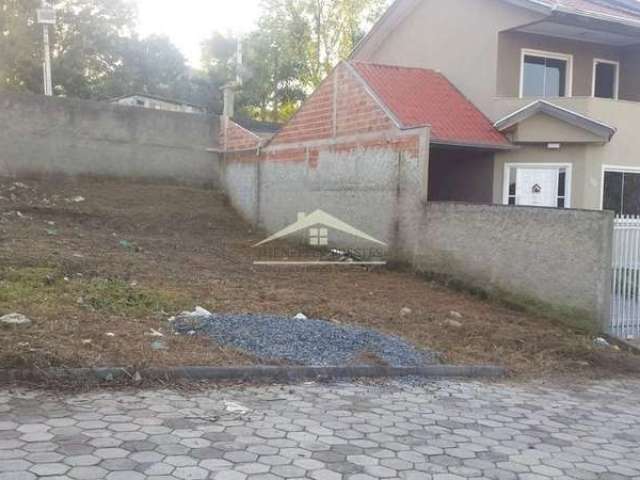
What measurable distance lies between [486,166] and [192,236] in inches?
267

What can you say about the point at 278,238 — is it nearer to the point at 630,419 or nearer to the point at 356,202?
the point at 356,202

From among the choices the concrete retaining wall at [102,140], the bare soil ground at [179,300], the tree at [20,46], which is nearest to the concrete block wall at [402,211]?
the bare soil ground at [179,300]

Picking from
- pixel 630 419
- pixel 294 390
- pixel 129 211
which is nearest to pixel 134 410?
pixel 294 390

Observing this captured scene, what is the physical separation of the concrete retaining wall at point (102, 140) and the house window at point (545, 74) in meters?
8.71

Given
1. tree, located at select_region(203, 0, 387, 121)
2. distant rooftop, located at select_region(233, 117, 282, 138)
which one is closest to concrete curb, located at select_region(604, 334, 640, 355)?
distant rooftop, located at select_region(233, 117, 282, 138)

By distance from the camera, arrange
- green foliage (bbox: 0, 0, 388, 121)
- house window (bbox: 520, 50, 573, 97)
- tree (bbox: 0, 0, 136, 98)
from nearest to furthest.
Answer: house window (bbox: 520, 50, 573, 97) < tree (bbox: 0, 0, 136, 98) < green foliage (bbox: 0, 0, 388, 121)

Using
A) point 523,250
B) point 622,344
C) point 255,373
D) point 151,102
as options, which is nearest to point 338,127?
point 523,250

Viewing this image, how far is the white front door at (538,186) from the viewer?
12227mm

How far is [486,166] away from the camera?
12906 mm

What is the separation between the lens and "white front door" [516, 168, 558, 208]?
40.1ft

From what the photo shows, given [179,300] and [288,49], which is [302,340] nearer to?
[179,300]

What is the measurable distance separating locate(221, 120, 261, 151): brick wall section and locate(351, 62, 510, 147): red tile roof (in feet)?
13.1

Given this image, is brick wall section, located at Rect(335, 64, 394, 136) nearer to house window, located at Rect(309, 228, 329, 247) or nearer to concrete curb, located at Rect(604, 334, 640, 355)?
house window, located at Rect(309, 228, 329, 247)

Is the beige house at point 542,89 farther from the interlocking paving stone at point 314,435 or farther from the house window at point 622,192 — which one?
the interlocking paving stone at point 314,435
